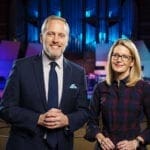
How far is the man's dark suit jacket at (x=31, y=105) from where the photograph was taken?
225 cm

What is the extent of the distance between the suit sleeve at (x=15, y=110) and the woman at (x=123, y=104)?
0.37 meters

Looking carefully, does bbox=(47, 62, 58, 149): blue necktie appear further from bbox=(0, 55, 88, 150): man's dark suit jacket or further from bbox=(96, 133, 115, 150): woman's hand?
bbox=(96, 133, 115, 150): woman's hand

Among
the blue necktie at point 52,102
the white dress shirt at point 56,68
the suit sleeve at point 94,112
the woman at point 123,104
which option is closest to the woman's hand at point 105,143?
the woman at point 123,104

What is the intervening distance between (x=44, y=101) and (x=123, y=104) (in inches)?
17.5

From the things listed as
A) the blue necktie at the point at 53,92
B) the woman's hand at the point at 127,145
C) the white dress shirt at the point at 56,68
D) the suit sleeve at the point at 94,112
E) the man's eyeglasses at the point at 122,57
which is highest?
the man's eyeglasses at the point at 122,57

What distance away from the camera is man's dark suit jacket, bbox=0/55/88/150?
225cm

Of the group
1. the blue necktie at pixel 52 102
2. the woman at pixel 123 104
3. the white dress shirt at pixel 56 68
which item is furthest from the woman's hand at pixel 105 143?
the white dress shirt at pixel 56 68

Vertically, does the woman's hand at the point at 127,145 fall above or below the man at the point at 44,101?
below

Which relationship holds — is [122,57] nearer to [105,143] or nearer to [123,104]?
[123,104]

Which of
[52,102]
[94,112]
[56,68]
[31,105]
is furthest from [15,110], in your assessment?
[94,112]

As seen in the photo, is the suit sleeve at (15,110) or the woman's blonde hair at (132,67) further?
the woman's blonde hair at (132,67)

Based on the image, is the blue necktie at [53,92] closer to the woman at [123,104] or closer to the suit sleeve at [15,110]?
the suit sleeve at [15,110]

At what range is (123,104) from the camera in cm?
237

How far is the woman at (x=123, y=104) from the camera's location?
2346 mm
